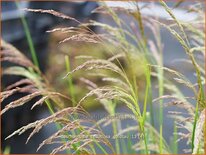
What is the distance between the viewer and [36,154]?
3912 millimetres

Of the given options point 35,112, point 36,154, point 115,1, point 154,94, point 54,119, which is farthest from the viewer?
point 154,94

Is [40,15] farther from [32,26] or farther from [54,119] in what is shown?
[54,119]

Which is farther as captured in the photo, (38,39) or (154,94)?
(154,94)

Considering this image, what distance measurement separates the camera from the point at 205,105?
3.85ft

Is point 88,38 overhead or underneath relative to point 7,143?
overhead

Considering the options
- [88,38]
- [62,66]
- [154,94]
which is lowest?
[154,94]

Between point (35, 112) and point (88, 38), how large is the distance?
3.29 metres

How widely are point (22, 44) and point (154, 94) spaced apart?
1699 millimetres

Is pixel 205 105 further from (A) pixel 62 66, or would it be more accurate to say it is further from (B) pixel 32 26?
(A) pixel 62 66

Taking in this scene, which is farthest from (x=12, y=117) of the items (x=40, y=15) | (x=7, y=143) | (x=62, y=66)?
(x=62, y=66)

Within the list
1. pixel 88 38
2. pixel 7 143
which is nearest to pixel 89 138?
pixel 88 38

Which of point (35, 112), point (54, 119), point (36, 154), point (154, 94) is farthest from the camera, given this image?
point (154, 94)

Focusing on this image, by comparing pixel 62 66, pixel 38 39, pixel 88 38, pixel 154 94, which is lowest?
pixel 154 94

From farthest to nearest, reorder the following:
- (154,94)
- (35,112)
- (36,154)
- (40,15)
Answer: (154,94) < (40,15) < (35,112) < (36,154)
